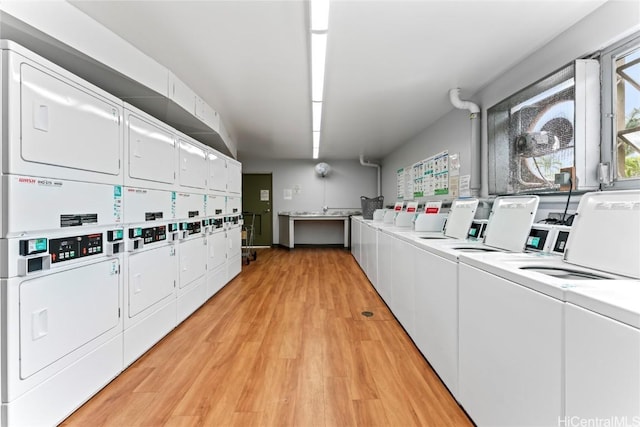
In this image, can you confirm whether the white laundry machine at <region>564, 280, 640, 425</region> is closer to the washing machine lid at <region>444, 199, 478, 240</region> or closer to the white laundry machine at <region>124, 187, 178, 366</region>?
the washing machine lid at <region>444, 199, 478, 240</region>

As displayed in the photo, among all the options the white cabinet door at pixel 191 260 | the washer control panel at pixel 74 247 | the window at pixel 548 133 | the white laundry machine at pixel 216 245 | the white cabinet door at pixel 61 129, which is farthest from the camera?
the white laundry machine at pixel 216 245

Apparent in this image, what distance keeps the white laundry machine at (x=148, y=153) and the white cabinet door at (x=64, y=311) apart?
64 cm

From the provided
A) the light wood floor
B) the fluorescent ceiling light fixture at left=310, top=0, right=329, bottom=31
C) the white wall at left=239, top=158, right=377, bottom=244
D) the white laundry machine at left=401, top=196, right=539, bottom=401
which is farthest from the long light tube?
the white wall at left=239, top=158, right=377, bottom=244

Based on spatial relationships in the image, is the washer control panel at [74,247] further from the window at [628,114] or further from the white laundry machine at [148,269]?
the window at [628,114]

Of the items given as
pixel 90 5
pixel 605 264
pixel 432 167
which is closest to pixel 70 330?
pixel 90 5

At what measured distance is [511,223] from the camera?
1825 mm

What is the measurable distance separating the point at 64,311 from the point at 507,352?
202 centimetres

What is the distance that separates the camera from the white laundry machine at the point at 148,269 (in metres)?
1.85

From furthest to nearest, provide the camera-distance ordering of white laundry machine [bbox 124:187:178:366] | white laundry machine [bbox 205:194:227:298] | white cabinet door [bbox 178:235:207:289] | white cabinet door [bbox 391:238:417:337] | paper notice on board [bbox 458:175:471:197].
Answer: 1. white laundry machine [bbox 205:194:227:298]
2. paper notice on board [bbox 458:175:471:197]
3. white cabinet door [bbox 178:235:207:289]
4. white cabinet door [bbox 391:238:417:337]
5. white laundry machine [bbox 124:187:178:366]

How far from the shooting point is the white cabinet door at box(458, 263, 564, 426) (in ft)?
2.82

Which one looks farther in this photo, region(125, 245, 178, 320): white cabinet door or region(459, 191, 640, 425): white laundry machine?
region(125, 245, 178, 320): white cabinet door

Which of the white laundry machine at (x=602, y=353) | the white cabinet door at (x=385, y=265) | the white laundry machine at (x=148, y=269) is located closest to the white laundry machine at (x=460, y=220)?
the white cabinet door at (x=385, y=265)

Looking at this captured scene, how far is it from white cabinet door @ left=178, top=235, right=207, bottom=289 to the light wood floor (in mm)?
378

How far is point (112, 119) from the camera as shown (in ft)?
5.59
